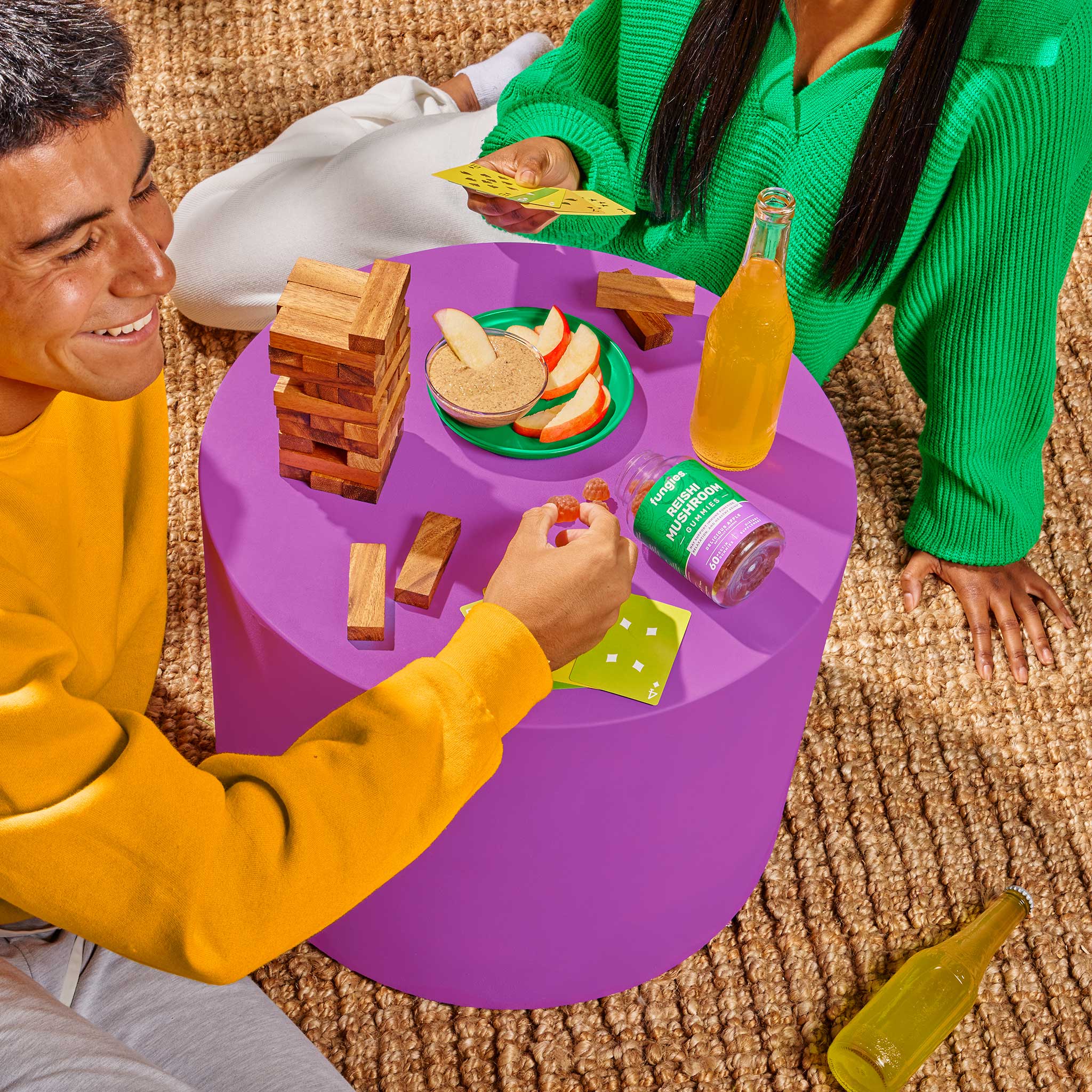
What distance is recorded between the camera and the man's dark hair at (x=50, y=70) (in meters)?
0.78

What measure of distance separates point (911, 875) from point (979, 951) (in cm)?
13

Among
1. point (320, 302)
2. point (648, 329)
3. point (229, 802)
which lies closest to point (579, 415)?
point (648, 329)

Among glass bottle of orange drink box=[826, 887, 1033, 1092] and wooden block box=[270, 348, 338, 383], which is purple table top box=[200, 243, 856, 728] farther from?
glass bottle of orange drink box=[826, 887, 1033, 1092]

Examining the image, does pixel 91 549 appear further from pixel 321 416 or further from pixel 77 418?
pixel 321 416

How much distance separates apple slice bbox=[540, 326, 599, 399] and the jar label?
20 cm

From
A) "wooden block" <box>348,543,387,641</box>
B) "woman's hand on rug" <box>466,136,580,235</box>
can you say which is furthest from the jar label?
"woman's hand on rug" <box>466,136,580,235</box>

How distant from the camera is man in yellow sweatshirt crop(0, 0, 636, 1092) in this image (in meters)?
0.83

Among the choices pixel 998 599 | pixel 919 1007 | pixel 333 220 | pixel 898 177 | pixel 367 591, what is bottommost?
pixel 919 1007

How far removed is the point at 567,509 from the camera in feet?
3.50

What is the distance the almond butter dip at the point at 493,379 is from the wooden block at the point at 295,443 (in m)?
0.14

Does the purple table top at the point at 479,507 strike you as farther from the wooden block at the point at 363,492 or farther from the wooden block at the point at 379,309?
the wooden block at the point at 379,309

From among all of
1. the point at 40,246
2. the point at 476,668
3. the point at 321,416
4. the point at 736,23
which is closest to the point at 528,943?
the point at 476,668

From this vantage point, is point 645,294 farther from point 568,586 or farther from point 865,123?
point 568,586

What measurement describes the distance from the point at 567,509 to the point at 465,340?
226mm
